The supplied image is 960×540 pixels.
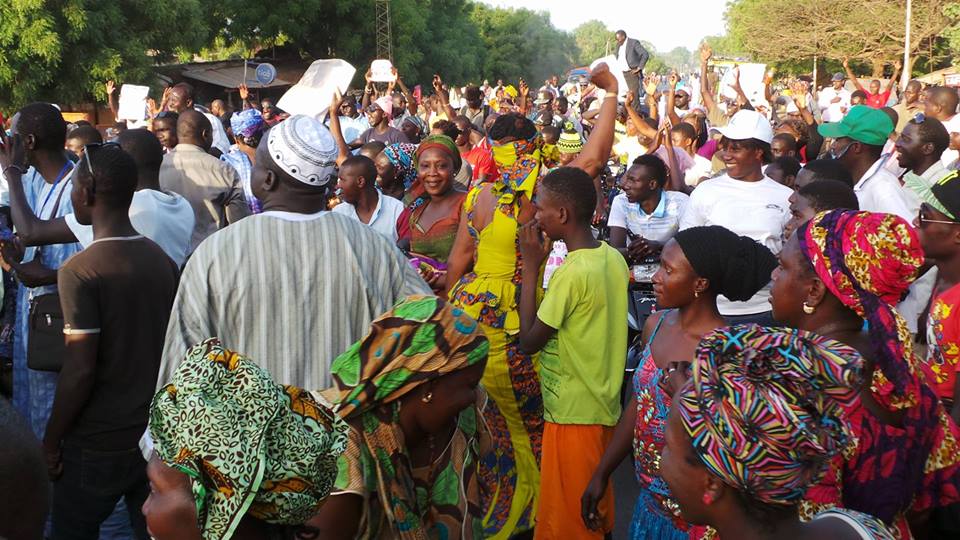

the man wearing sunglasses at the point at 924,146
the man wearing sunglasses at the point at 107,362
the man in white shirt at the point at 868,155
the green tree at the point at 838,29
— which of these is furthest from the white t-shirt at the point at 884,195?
the green tree at the point at 838,29

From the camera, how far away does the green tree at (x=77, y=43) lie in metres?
23.5

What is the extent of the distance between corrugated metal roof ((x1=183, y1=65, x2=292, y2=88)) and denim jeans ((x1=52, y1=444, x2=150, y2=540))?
1375 inches

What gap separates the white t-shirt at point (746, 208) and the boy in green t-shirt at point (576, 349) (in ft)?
4.52

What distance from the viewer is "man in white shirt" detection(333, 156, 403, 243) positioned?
6.19 metres

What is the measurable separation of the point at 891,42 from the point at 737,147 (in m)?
41.3

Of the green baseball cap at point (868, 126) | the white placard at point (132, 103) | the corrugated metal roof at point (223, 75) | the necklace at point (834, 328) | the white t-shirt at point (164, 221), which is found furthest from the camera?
the corrugated metal roof at point (223, 75)

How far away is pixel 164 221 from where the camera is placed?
4629mm

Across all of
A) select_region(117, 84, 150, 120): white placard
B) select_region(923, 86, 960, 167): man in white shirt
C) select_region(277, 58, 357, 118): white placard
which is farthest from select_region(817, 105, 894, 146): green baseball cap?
select_region(117, 84, 150, 120): white placard

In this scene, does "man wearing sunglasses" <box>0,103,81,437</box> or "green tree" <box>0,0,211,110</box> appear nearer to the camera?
"man wearing sunglasses" <box>0,103,81,437</box>

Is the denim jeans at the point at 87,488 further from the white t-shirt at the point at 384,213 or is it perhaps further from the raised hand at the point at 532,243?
the white t-shirt at the point at 384,213

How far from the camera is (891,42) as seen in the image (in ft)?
138

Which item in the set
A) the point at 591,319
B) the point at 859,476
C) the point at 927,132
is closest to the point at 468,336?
the point at 859,476

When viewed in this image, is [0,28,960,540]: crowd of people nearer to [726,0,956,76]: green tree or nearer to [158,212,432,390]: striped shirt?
[158,212,432,390]: striped shirt

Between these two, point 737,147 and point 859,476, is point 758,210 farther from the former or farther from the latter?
point 859,476
